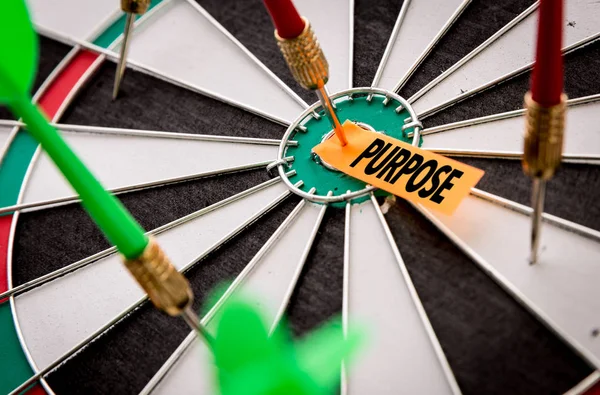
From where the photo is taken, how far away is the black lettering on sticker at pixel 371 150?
1160mm

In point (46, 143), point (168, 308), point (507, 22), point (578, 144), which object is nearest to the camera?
point (46, 143)

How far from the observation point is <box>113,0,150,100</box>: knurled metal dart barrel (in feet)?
4.38

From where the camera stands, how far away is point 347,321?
3.29ft

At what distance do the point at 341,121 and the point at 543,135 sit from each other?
22.8 inches

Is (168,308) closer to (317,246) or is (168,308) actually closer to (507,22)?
(317,246)

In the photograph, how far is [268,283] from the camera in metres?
1.09

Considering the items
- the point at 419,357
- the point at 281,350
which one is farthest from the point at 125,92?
the point at 419,357

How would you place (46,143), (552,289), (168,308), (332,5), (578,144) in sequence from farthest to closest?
1. (332,5)
2. (578,144)
3. (552,289)
4. (168,308)
5. (46,143)

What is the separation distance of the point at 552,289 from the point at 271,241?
51 centimetres

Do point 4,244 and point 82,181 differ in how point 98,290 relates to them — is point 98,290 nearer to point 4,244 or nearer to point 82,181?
point 4,244

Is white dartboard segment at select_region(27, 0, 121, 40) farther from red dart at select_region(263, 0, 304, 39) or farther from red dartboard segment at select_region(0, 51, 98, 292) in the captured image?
red dart at select_region(263, 0, 304, 39)

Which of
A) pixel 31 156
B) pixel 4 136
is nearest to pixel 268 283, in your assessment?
pixel 31 156

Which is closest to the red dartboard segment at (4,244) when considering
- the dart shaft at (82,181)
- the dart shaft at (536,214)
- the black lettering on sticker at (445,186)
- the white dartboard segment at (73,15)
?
the white dartboard segment at (73,15)

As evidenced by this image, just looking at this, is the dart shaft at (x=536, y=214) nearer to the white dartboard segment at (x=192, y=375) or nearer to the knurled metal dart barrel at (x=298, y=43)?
the knurled metal dart barrel at (x=298, y=43)
